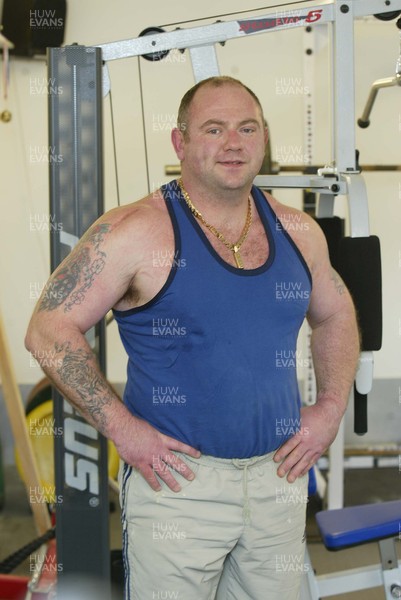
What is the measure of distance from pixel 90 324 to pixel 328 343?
26.6 inches

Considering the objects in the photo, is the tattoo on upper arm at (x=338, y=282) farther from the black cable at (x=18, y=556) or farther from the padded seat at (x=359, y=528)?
the black cable at (x=18, y=556)

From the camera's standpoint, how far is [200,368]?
1.64m

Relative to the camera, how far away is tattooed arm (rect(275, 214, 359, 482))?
187cm

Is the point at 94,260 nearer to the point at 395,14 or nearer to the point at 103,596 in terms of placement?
the point at 103,596

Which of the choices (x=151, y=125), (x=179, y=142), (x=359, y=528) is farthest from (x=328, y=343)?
(x=151, y=125)

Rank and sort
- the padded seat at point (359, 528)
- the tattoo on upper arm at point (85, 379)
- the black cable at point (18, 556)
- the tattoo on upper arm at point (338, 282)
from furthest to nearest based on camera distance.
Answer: the black cable at point (18, 556), the padded seat at point (359, 528), the tattoo on upper arm at point (338, 282), the tattoo on upper arm at point (85, 379)

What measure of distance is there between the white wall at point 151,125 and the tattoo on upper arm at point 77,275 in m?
2.42

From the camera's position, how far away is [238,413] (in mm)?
1648

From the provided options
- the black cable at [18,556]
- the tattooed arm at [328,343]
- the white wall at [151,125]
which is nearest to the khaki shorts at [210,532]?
the tattooed arm at [328,343]

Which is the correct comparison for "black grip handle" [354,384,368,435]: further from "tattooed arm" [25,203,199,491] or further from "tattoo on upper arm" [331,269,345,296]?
"tattooed arm" [25,203,199,491]

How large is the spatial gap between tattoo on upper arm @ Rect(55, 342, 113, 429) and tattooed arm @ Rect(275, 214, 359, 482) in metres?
0.52

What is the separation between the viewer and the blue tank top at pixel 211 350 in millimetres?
1625

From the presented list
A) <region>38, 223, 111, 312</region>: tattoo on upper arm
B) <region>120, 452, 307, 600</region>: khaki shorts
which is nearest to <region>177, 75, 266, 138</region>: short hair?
<region>38, 223, 111, 312</region>: tattoo on upper arm

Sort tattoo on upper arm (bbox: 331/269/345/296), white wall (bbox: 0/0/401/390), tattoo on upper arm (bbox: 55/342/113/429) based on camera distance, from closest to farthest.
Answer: tattoo on upper arm (bbox: 55/342/113/429) → tattoo on upper arm (bbox: 331/269/345/296) → white wall (bbox: 0/0/401/390)
